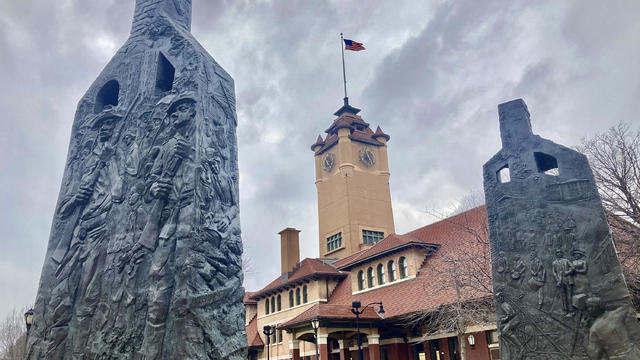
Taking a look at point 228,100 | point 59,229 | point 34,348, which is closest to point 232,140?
point 228,100

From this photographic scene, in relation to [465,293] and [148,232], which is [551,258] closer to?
[148,232]

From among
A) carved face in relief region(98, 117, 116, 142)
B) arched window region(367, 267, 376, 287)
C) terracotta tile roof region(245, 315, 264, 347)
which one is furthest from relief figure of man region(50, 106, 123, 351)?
terracotta tile roof region(245, 315, 264, 347)

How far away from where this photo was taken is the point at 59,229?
8141mm

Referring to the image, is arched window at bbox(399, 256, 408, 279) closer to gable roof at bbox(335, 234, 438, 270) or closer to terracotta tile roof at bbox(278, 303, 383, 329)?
gable roof at bbox(335, 234, 438, 270)

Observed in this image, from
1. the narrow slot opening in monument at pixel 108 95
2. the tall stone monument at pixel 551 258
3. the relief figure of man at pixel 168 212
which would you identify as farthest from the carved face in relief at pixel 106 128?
the tall stone monument at pixel 551 258

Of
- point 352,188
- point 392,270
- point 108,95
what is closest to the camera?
point 108,95

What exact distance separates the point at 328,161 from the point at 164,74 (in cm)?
4238

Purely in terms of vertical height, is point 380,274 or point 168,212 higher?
point 380,274

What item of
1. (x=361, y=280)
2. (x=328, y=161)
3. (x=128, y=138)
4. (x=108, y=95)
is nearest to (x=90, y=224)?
(x=128, y=138)

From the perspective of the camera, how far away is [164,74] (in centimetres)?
867

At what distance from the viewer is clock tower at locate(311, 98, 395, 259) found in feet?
153

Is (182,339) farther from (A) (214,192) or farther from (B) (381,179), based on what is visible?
(B) (381,179)

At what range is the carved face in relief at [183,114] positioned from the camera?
23.9ft

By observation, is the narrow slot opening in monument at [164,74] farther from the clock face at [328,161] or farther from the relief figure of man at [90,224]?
the clock face at [328,161]
